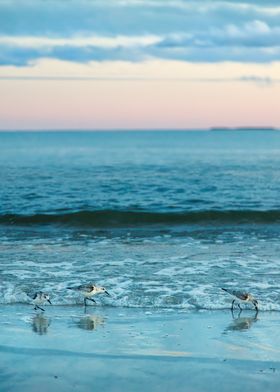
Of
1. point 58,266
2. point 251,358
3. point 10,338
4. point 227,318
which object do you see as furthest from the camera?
point 58,266

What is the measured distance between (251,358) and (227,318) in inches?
88.0

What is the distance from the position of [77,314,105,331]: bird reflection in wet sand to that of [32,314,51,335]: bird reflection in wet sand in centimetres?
47

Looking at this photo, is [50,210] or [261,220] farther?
[50,210]

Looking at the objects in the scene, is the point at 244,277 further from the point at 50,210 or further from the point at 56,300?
the point at 50,210

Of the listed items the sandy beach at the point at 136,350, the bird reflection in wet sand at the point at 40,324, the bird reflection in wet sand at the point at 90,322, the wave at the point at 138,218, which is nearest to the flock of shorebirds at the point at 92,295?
the sandy beach at the point at 136,350

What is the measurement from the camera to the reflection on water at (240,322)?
10008 mm

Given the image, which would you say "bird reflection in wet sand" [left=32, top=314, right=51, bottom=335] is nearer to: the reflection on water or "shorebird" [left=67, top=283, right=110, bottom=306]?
"shorebird" [left=67, top=283, right=110, bottom=306]

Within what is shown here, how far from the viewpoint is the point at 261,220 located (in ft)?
76.0

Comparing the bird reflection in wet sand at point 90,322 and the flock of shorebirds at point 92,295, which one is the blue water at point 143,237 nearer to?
the flock of shorebirds at point 92,295

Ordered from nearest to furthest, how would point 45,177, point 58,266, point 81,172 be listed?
point 58,266 < point 45,177 < point 81,172

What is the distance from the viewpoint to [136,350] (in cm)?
877

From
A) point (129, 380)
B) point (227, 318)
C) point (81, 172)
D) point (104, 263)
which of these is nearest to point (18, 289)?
point (104, 263)

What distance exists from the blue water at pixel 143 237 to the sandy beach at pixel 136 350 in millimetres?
882

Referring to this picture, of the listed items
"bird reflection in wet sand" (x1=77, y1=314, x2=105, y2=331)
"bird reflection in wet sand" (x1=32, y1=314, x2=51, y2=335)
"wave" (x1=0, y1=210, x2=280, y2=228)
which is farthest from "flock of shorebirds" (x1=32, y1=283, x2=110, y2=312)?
"wave" (x1=0, y1=210, x2=280, y2=228)
